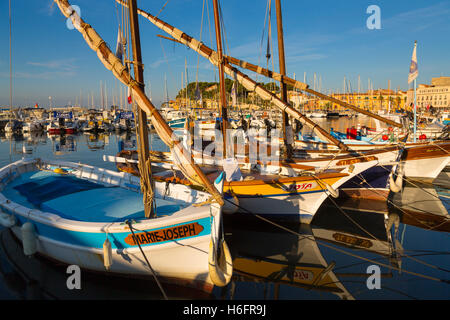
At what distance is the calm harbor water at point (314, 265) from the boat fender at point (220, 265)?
100 cm

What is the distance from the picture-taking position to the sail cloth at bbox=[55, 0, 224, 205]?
243 inches

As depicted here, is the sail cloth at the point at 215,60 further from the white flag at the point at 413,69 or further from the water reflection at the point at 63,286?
the water reflection at the point at 63,286

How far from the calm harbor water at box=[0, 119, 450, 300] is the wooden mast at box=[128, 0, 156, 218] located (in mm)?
2263

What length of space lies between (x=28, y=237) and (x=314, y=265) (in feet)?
27.3

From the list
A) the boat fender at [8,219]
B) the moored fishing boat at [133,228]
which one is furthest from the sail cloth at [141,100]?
the boat fender at [8,219]

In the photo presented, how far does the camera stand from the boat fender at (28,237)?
7562 mm

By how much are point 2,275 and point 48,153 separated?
28.6 metres

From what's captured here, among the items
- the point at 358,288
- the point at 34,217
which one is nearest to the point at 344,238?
the point at 358,288

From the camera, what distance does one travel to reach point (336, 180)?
1052cm

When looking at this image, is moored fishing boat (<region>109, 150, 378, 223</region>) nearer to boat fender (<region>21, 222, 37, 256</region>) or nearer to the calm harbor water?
the calm harbor water

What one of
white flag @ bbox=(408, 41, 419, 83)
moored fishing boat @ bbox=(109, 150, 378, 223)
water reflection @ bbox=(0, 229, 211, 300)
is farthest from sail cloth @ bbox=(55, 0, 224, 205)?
white flag @ bbox=(408, 41, 419, 83)

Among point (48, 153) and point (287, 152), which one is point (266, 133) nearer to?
point (287, 152)

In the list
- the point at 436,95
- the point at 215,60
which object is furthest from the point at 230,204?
the point at 436,95

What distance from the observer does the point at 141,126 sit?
7.24m
